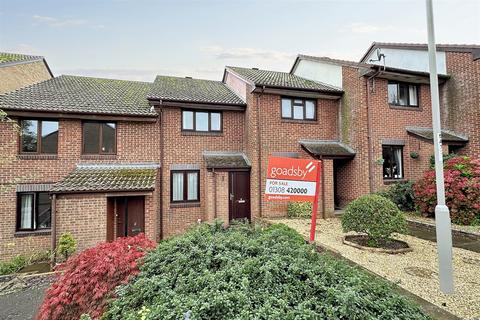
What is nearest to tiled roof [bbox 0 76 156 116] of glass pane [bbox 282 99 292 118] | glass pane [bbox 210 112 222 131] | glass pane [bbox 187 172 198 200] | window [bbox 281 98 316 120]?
glass pane [bbox 210 112 222 131]

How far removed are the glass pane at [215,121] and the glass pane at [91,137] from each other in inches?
213

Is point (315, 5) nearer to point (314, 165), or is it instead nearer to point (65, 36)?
point (314, 165)

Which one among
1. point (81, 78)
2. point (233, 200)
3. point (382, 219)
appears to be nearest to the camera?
point (382, 219)

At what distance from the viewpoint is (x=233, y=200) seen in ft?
39.4

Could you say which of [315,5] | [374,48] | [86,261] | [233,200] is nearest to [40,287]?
[86,261]

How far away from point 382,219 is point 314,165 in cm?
313

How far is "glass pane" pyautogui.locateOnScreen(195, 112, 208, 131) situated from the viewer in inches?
494

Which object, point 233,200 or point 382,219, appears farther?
point 233,200

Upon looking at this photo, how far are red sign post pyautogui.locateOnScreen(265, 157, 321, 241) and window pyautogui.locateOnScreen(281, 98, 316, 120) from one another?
24.9 ft

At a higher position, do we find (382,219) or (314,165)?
(314,165)

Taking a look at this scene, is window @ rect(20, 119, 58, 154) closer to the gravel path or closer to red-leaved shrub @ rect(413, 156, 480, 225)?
the gravel path

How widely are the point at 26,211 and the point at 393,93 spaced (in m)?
18.2

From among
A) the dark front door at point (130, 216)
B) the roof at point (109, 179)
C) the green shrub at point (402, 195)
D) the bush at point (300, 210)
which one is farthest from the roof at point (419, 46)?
the dark front door at point (130, 216)

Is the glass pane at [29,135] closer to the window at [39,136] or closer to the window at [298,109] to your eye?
the window at [39,136]
